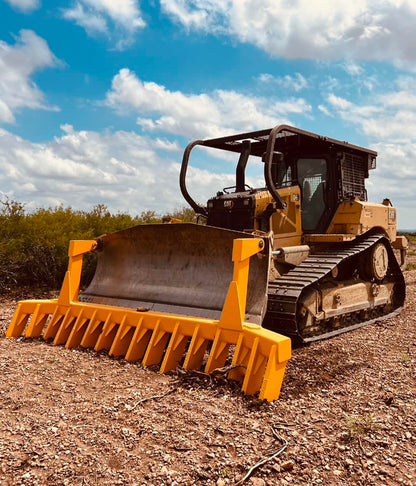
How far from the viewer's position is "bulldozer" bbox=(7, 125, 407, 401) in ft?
14.2

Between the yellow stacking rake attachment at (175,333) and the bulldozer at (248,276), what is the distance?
12 mm

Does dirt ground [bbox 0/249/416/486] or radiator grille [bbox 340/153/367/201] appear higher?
radiator grille [bbox 340/153/367/201]

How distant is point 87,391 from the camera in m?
3.92

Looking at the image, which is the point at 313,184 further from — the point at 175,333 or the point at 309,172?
the point at 175,333

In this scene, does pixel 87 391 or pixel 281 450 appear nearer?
pixel 281 450

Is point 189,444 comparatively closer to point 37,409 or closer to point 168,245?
point 37,409

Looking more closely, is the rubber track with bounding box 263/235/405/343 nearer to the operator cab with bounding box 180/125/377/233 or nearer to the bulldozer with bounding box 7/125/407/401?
the bulldozer with bounding box 7/125/407/401

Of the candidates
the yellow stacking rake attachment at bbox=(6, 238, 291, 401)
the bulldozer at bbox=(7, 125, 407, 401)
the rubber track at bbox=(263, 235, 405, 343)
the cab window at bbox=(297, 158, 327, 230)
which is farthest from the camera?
the cab window at bbox=(297, 158, 327, 230)

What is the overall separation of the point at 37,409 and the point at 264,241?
99.1 inches

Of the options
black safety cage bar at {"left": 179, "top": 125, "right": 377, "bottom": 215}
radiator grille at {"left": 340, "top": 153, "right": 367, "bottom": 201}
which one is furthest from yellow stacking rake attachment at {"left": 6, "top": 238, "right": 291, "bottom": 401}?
radiator grille at {"left": 340, "top": 153, "right": 367, "bottom": 201}

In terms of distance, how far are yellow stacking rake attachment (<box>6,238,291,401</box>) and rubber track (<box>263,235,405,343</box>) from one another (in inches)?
35.0

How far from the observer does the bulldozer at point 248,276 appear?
4.34 meters

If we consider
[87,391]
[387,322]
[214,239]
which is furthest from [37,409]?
[387,322]

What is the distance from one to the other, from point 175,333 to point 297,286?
1649mm
